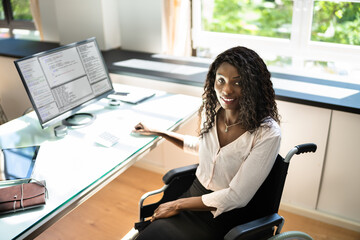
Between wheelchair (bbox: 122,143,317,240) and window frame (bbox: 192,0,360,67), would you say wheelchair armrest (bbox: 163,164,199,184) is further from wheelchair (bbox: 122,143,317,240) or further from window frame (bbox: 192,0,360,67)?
window frame (bbox: 192,0,360,67)

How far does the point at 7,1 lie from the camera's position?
147 inches

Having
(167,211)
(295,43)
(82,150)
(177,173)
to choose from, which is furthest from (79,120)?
(295,43)

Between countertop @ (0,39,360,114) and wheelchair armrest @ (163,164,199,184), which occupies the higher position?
countertop @ (0,39,360,114)

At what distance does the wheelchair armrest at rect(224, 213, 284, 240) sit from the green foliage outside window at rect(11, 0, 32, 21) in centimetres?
330

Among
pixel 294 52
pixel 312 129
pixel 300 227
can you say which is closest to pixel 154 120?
pixel 312 129

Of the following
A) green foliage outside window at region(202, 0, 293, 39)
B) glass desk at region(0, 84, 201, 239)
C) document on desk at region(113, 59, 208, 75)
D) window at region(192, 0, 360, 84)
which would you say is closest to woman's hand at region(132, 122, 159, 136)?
glass desk at region(0, 84, 201, 239)

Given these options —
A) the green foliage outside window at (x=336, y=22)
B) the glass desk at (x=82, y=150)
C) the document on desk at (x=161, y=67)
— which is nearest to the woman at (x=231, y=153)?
the glass desk at (x=82, y=150)

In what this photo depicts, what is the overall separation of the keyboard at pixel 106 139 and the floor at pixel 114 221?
0.73 meters

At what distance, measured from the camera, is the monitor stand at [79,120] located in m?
1.95

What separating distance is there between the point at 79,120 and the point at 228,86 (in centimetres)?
95

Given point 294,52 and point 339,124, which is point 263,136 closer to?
point 339,124

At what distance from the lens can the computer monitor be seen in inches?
68.1

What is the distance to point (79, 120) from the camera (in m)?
2.02

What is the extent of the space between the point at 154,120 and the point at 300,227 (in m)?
1.13
